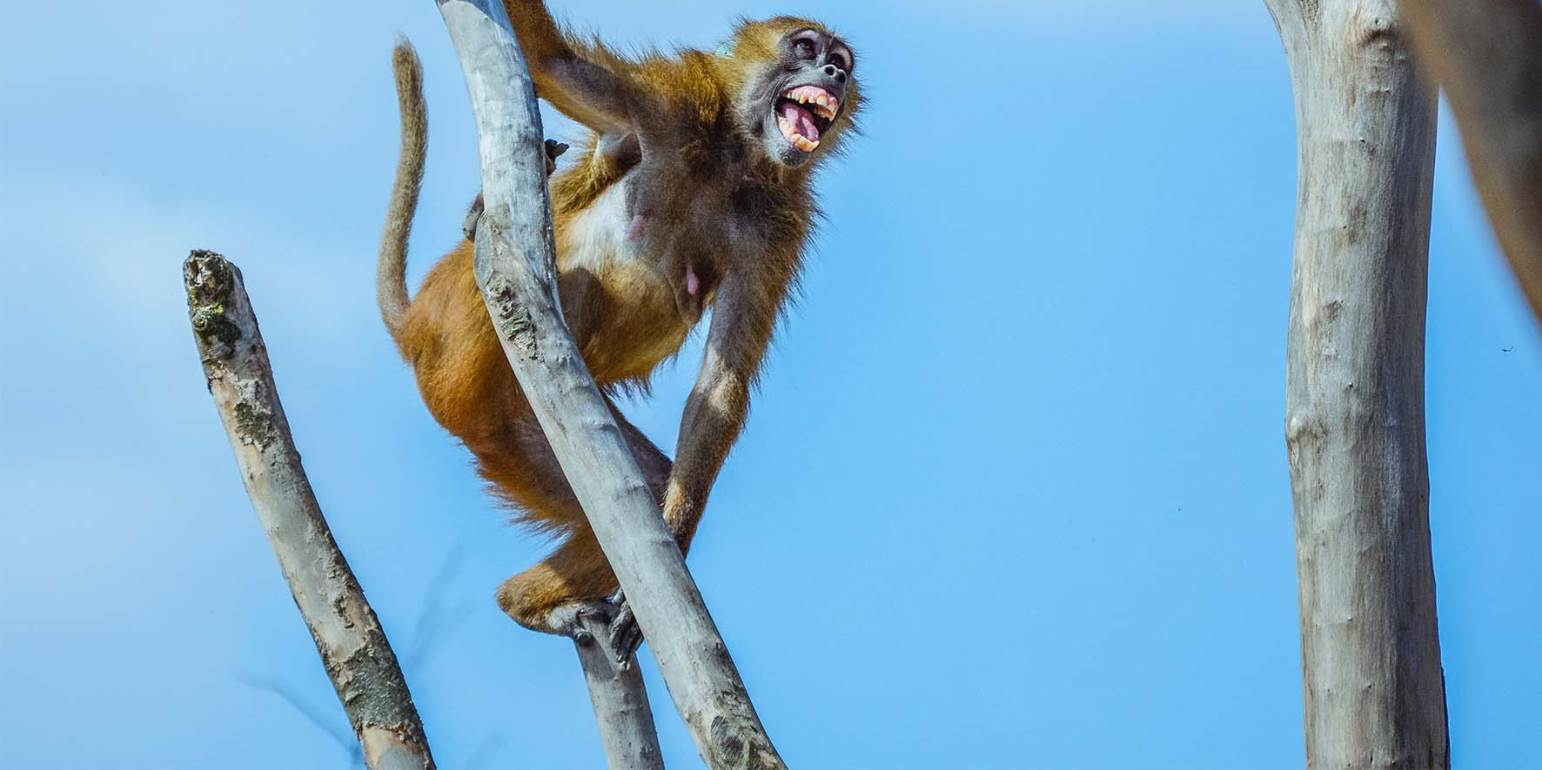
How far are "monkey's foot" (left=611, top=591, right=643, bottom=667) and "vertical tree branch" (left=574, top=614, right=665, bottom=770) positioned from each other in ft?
0.32

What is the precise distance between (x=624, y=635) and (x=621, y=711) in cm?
38

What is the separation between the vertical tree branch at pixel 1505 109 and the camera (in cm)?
172

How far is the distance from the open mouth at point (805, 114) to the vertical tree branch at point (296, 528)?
2513 mm

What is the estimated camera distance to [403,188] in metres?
7.23

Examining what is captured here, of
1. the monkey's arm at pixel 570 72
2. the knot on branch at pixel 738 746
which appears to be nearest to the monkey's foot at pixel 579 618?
the knot on branch at pixel 738 746

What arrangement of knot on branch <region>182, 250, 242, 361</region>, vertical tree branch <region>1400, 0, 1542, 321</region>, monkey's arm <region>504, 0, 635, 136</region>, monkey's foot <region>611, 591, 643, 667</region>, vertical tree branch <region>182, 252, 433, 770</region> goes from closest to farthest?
vertical tree branch <region>1400, 0, 1542, 321</region>
vertical tree branch <region>182, 252, 433, 770</region>
knot on branch <region>182, 250, 242, 361</region>
monkey's foot <region>611, 591, 643, 667</region>
monkey's arm <region>504, 0, 635, 136</region>

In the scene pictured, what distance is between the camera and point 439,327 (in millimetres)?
Answer: 6527

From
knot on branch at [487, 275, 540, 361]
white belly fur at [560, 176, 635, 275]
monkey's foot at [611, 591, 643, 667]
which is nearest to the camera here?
knot on branch at [487, 275, 540, 361]

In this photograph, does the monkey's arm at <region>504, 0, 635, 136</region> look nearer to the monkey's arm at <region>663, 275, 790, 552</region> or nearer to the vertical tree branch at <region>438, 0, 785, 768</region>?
the vertical tree branch at <region>438, 0, 785, 768</region>

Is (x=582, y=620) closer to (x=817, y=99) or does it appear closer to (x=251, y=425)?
(x=251, y=425)

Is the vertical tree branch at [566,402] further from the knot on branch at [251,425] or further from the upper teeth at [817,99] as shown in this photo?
the upper teeth at [817,99]

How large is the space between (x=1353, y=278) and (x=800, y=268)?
3545 millimetres

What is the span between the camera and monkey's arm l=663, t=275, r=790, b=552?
20.4ft

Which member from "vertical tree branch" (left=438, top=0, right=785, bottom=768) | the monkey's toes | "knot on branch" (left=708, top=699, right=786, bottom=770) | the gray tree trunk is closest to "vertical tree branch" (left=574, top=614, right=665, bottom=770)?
the monkey's toes
